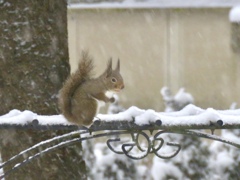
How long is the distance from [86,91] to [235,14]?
31.0 feet

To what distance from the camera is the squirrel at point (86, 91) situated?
3123 mm

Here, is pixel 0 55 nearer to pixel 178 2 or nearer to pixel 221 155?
pixel 221 155

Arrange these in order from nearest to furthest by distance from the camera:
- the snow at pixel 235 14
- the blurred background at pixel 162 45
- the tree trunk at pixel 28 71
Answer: the tree trunk at pixel 28 71
the snow at pixel 235 14
the blurred background at pixel 162 45

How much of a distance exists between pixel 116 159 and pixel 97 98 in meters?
3.06

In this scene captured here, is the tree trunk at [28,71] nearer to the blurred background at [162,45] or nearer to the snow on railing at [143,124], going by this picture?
the snow on railing at [143,124]

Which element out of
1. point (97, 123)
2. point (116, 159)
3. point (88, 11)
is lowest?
point (116, 159)

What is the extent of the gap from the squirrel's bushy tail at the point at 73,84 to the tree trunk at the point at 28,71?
1.05 m

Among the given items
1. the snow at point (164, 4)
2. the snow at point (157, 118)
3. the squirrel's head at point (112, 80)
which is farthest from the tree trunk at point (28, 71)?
the snow at point (164, 4)

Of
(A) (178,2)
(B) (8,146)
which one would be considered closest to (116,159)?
(B) (8,146)

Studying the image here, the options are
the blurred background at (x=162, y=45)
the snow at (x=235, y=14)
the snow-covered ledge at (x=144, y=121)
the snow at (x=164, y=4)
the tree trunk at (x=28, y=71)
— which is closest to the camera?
the snow-covered ledge at (x=144, y=121)

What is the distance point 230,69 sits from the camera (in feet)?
41.9

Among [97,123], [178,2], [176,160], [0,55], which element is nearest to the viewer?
[97,123]

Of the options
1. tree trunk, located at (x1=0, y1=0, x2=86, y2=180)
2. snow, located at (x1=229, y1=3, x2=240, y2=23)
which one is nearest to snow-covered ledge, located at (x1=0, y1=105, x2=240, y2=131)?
tree trunk, located at (x1=0, y1=0, x2=86, y2=180)

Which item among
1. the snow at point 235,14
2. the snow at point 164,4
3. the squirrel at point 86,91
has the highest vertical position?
the snow at point 164,4
